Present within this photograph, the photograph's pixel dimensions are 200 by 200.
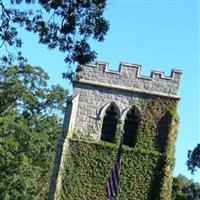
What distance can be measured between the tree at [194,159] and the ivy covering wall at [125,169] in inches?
540

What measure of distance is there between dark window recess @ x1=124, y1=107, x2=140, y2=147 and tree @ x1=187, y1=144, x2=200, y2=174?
1385 centimetres

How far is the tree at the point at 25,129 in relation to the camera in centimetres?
3997

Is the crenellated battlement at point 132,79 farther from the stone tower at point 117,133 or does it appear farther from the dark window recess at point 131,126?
the dark window recess at point 131,126

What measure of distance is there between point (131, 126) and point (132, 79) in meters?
2.16

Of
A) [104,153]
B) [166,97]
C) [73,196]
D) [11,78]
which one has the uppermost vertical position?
[11,78]

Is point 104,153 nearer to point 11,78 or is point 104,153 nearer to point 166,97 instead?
point 166,97

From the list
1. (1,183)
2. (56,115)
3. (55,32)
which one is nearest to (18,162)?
(1,183)

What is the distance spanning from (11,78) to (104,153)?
13726 mm

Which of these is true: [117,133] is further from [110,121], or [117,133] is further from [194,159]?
[194,159]

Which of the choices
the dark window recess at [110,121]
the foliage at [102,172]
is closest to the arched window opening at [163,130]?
the foliage at [102,172]

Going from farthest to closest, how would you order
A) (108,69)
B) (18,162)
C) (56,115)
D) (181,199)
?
1. (181,199)
2. (56,115)
3. (18,162)
4. (108,69)

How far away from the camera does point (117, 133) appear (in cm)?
2864

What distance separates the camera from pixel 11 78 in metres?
40.1

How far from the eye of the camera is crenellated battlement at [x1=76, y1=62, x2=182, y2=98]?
29.1 meters
